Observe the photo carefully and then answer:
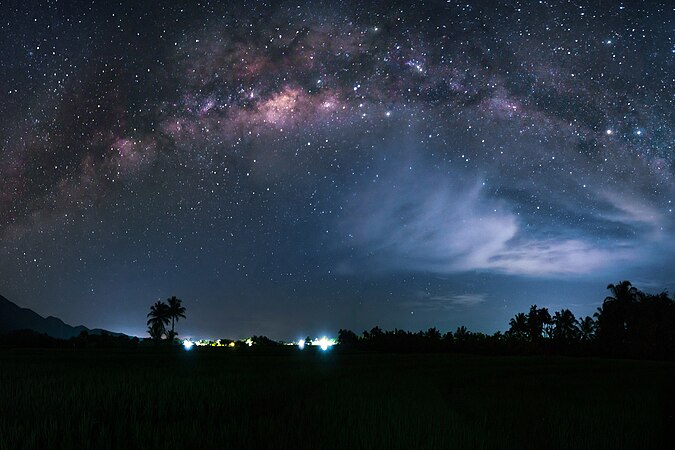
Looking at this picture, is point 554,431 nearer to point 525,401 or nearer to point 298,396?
point 525,401

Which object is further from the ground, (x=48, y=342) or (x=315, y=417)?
(x=315, y=417)

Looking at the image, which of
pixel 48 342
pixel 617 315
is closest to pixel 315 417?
pixel 48 342

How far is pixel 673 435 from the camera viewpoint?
9359 millimetres

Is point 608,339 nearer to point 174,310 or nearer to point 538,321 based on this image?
point 538,321

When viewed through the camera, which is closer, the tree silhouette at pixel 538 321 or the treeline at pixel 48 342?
the treeline at pixel 48 342

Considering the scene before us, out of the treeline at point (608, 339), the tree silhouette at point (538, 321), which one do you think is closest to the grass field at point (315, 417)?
the treeline at point (608, 339)

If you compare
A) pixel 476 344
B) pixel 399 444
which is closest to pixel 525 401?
pixel 399 444

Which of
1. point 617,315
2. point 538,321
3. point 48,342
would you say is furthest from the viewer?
point 538,321

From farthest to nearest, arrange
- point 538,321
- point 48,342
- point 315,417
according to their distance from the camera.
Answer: point 538,321 < point 48,342 < point 315,417

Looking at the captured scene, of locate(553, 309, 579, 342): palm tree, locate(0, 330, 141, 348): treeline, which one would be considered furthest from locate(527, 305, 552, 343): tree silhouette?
locate(0, 330, 141, 348): treeline

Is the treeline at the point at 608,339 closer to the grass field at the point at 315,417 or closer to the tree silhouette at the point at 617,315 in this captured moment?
the tree silhouette at the point at 617,315

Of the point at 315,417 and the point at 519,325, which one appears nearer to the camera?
the point at 315,417

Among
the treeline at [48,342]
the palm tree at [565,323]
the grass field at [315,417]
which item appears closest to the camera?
the grass field at [315,417]

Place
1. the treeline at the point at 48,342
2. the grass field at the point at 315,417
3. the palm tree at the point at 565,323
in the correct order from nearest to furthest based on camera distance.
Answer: the grass field at the point at 315,417 → the treeline at the point at 48,342 → the palm tree at the point at 565,323
